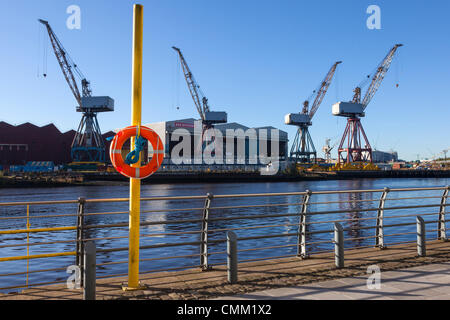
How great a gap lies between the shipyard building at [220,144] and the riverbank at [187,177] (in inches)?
490

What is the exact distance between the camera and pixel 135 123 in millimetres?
5539

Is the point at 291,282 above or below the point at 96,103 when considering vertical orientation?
below

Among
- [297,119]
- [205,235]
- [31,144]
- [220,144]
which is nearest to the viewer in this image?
[205,235]

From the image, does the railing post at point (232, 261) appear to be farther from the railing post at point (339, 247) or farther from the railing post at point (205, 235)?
the railing post at point (339, 247)

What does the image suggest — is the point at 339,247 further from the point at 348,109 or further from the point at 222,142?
the point at 348,109

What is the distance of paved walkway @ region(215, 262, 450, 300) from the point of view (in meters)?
4.91

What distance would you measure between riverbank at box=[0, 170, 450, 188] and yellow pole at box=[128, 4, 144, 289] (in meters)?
67.0

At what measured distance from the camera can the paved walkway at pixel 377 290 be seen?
4.91 m

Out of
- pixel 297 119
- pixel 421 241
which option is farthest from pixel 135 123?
pixel 297 119

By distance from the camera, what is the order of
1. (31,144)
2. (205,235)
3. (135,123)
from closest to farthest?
(135,123)
(205,235)
(31,144)

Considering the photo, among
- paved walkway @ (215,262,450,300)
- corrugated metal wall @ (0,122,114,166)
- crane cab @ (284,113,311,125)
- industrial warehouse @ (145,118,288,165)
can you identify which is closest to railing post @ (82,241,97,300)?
paved walkway @ (215,262,450,300)

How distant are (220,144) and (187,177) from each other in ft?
88.7

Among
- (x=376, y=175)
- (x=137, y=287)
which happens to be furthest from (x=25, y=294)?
(x=376, y=175)

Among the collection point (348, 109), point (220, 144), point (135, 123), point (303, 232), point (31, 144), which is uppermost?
point (348, 109)
